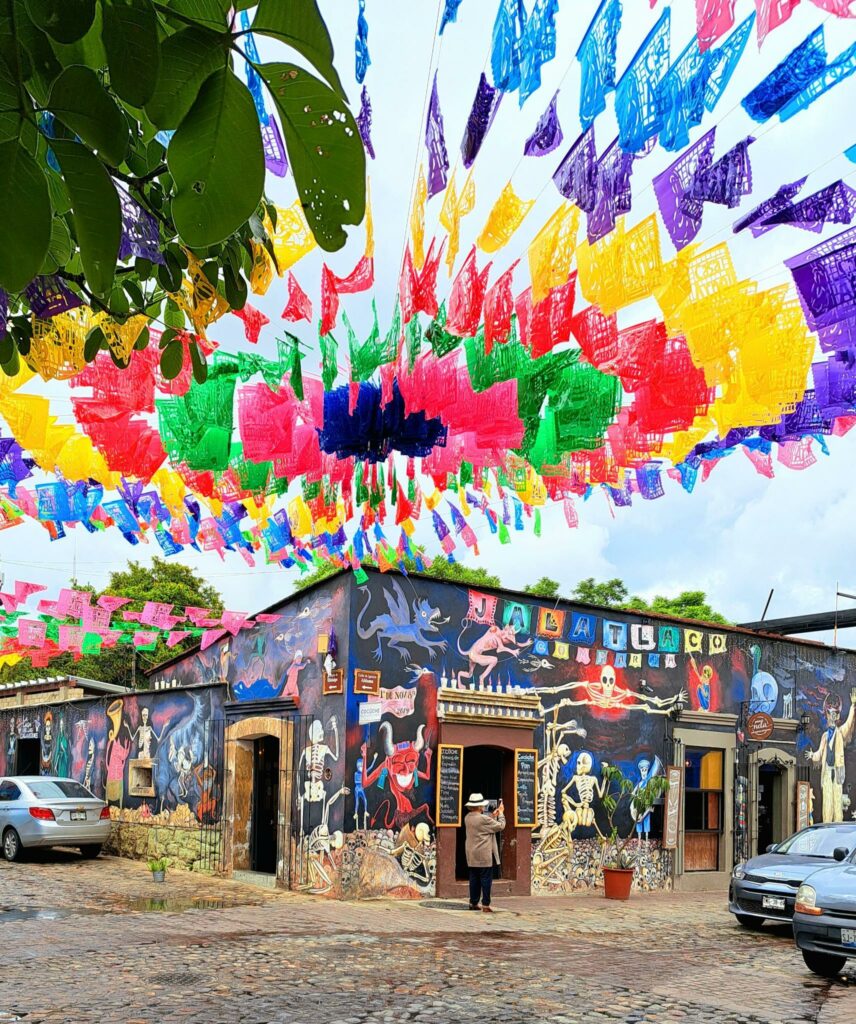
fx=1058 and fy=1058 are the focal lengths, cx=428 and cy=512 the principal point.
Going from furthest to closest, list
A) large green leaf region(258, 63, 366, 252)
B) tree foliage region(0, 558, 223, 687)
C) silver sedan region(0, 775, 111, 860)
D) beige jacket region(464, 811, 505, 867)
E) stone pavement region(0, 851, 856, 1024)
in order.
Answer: tree foliage region(0, 558, 223, 687) < silver sedan region(0, 775, 111, 860) < beige jacket region(464, 811, 505, 867) < stone pavement region(0, 851, 856, 1024) < large green leaf region(258, 63, 366, 252)

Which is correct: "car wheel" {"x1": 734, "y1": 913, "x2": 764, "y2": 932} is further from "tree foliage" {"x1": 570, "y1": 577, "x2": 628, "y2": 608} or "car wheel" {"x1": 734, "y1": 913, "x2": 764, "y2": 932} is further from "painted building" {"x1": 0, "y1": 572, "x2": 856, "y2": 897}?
"tree foliage" {"x1": 570, "y1": 577, "x2": 628, "y2": 608}

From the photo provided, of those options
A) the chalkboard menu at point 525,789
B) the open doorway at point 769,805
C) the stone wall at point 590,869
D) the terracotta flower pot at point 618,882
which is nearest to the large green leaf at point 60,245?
the chalkboard menu at point 525,789

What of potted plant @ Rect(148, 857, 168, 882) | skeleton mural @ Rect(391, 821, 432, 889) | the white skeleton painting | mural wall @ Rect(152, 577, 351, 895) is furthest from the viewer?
the white skeleton painting

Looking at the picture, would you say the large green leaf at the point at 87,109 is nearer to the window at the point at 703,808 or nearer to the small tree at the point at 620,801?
the small tree at the point at 620,801

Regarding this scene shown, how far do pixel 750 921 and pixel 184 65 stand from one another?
553 inches

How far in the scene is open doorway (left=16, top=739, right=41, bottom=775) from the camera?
Result: 82.2ft

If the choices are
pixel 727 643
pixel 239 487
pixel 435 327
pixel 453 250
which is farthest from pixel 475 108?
pixel 727 643

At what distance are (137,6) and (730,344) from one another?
241 inches

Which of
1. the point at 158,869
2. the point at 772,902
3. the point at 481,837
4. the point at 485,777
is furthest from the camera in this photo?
the point at 485,777

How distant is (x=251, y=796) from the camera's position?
17.2 m

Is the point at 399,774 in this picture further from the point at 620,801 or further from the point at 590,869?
the point at 620,801

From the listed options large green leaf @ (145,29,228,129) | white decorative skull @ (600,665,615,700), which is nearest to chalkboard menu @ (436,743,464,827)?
white decorative skull @ (600,665,615,700)

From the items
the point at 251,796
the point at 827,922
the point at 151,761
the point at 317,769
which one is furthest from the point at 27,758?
the point at 827,922

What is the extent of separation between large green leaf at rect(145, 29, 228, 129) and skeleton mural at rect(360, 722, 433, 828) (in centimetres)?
1400
